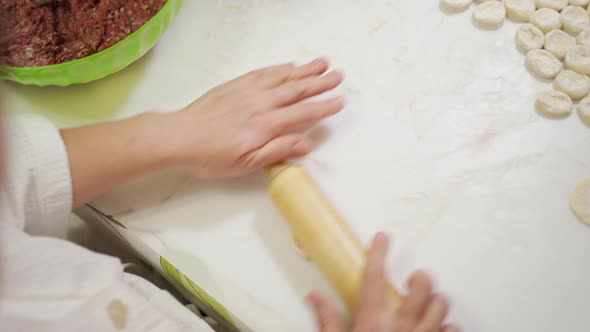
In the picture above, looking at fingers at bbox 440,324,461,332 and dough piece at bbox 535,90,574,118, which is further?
dough piece at bbox 535,90,574,118

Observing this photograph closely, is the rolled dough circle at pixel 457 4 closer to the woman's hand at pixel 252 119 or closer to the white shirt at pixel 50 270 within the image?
the woman's hand at pixel 252 119

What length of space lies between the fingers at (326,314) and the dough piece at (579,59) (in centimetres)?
46

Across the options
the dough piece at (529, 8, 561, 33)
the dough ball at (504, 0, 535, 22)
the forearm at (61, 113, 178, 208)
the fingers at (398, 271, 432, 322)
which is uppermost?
the forearm at (61, 113, 178, 208)

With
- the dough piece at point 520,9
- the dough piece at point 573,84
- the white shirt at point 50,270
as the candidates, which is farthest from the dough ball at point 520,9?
the white shirt at point 50,270

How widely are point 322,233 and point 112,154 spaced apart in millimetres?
283

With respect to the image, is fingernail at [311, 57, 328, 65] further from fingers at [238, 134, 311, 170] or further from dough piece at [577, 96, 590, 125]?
dough piece at [577, 96, 590, 125]

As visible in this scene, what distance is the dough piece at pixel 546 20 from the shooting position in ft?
2.61

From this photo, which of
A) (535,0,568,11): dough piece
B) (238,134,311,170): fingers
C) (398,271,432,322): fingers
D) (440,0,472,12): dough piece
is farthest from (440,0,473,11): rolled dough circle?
(398,271,432,322): fingers

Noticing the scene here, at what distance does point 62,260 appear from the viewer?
0.61 meters

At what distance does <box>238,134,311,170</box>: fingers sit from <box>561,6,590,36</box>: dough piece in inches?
16.6

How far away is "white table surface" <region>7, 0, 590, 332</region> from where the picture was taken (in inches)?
25.7

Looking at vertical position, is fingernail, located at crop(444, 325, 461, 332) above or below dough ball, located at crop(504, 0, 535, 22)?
below

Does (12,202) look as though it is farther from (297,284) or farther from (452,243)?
(452,243)

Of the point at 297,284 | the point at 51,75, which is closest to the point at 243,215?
the point at 297,284
